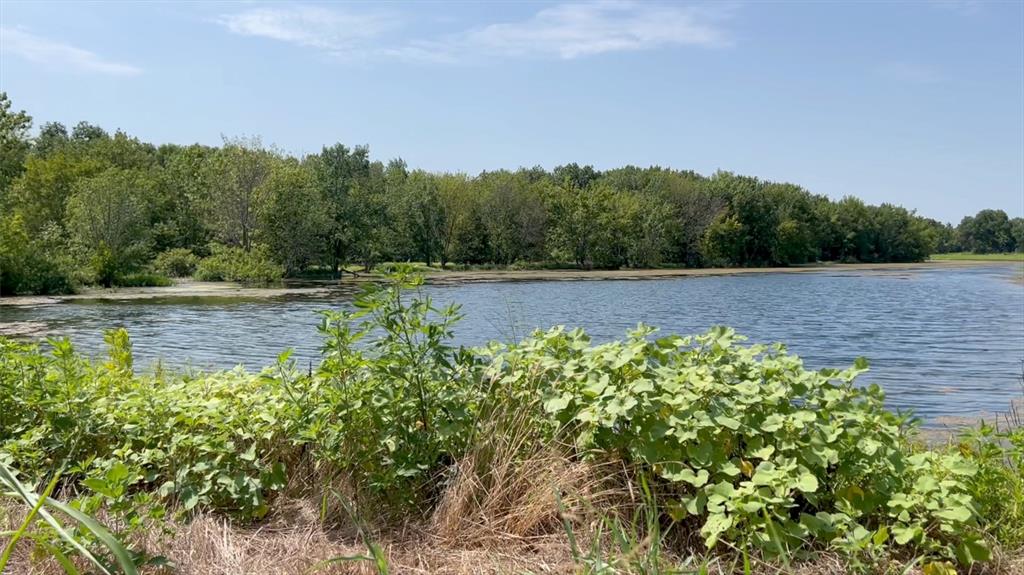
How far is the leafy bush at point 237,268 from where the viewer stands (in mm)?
46062

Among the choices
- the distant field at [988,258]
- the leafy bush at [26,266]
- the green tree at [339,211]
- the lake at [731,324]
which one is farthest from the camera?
the distant field at [988,258]

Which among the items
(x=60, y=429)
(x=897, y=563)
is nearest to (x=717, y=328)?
(x=897, y=563)

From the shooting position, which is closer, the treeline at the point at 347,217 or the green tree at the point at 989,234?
the treeline at the point at 347,217

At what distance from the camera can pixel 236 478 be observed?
11.5ft

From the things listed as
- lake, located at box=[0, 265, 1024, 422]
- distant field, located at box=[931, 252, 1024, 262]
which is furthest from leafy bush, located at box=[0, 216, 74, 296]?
distant field, located at box=[931, 252, 1024, 262]

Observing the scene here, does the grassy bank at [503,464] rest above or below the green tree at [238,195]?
below

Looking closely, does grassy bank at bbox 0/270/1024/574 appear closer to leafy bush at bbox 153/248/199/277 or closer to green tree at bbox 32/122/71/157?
leafy bush at bbox 153/248/199/277

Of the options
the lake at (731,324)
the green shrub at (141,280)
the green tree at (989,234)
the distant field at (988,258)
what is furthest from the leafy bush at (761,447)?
the green tree at (989,234)

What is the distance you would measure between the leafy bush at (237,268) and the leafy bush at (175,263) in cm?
141

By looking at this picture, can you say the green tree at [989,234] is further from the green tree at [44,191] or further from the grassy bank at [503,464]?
the grassy bank at [503,464]

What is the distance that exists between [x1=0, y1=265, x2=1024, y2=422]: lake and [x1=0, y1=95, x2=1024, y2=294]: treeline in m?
11.4

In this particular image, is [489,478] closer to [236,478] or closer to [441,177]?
[236,478]

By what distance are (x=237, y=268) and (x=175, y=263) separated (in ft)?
16.6

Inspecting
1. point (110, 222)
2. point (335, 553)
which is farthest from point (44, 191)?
point (335, 553)
